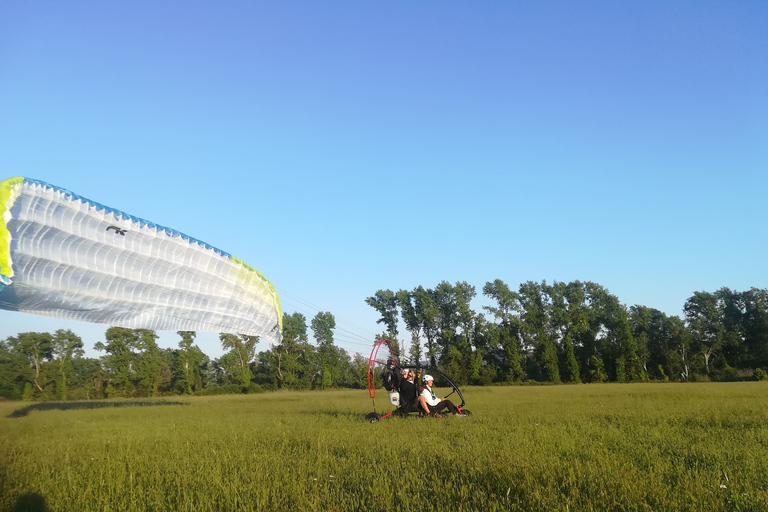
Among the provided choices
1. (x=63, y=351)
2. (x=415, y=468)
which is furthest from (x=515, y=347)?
(x=415, y=468)

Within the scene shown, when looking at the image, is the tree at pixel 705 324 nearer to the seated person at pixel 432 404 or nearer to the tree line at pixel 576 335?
the tree line at pixel 576 335

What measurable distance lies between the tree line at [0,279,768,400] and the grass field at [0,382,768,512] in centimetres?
3866

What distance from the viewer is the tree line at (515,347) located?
5256 centimetres

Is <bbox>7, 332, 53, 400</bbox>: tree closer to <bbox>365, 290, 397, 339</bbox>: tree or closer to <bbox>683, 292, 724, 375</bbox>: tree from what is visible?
<bbox>365, 290, 397, 339</bbox>: tree

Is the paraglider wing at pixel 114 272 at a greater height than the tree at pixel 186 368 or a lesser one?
greater

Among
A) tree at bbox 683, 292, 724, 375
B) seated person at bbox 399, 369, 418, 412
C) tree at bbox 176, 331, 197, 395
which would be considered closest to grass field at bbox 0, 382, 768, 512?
seated person at bbox 399, 369, 418, 412

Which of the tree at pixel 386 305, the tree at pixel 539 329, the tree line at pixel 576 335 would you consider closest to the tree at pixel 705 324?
the tree line at pixel 576 335

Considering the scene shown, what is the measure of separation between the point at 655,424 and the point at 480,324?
5328 centimetres

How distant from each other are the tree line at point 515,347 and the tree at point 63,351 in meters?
10.0

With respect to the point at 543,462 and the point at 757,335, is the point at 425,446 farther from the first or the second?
the point at 757,335

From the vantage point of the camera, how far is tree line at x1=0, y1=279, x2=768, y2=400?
52562mm

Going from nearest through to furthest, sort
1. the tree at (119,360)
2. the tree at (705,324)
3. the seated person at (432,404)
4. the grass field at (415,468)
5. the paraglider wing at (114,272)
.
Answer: the grass field at (415,468), the paraglider wing at (114,272), the seated person at (432,404), the tree at (119,360), the tree at (705,324)

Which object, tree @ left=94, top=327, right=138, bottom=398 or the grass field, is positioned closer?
the grass field

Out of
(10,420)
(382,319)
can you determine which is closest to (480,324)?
(382,319)
